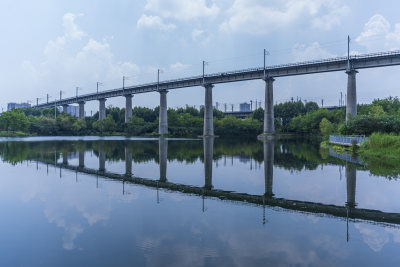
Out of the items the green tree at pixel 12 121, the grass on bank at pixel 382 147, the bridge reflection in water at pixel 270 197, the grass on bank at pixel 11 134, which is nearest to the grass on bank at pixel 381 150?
the grass on bank at pixel 382 147

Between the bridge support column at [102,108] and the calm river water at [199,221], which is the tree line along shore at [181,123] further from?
the calm river water at [199,221]

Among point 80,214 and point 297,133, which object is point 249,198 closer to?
point 80,214

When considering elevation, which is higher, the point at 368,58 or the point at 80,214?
the point at 368,58

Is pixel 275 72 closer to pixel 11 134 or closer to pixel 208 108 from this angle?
pixel 208 108

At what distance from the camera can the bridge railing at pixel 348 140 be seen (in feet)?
111

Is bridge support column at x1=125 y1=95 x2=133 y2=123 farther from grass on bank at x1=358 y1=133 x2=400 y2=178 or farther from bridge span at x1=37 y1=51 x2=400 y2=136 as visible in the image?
grass on bank at x1=358 y1=133 x2=400 y2=178

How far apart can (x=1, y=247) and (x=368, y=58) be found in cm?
6976

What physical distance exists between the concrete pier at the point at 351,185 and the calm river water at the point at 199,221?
0.15ft

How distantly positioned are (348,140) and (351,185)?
2420 cm

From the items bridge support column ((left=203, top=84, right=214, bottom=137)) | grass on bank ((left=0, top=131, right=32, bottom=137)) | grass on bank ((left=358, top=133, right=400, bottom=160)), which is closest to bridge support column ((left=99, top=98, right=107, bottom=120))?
grass on bank ((left=0, top=131, right=32, bottom=137))

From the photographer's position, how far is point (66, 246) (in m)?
7.30

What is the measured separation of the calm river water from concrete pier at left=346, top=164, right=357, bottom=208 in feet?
0.15

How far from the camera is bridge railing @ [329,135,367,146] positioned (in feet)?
111

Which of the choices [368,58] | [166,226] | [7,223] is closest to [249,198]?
[166,226]
